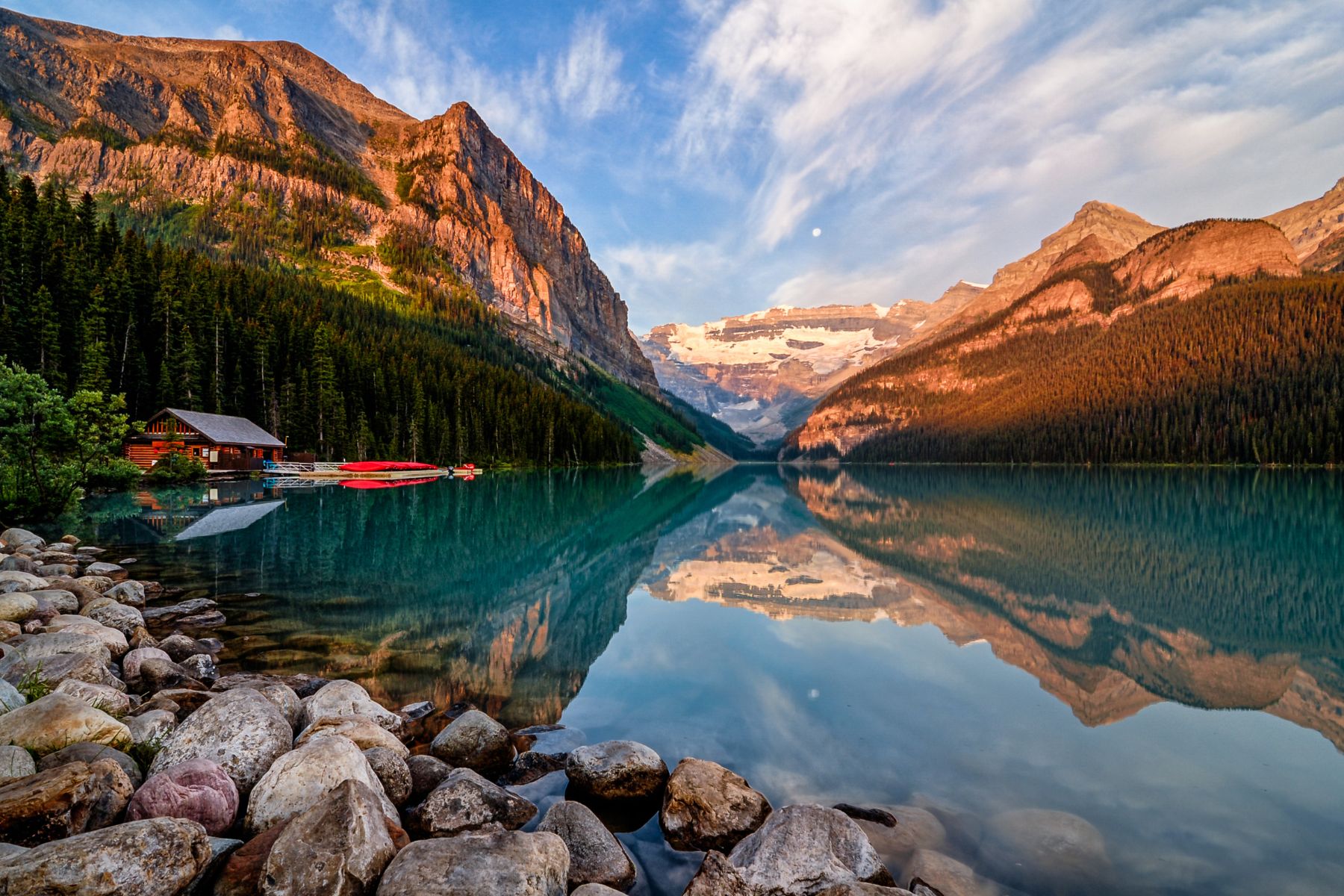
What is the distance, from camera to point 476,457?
354 feet

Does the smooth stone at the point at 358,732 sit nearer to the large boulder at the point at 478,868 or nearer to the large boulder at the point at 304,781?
the large boulder at the point at 304,781

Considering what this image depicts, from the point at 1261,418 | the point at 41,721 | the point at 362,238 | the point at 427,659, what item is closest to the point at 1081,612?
the point at 427,659

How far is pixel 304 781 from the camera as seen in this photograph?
6.72 meters

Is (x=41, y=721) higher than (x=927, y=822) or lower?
higher

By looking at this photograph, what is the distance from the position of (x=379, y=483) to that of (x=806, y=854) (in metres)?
74.4

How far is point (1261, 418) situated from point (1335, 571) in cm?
13579

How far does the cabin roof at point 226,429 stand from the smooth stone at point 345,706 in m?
66.5

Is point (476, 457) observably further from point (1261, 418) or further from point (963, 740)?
point (1261, 418)

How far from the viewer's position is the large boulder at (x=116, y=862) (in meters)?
4.52

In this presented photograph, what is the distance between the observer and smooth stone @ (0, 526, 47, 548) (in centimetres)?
2031

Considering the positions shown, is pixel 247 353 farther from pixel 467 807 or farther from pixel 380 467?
pixel 467 807

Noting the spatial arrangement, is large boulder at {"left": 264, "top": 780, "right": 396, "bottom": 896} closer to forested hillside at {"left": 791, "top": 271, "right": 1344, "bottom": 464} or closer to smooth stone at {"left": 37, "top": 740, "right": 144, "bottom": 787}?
smooth stone at {"left": 37, "top": 740, "right": 144, "bottom": 787}

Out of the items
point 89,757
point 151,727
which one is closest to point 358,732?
point 151,727

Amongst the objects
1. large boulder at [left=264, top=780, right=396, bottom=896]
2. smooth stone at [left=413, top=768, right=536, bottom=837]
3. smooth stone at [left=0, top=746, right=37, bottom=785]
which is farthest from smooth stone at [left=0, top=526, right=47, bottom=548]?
large boulder at [left=264, top=780, right=396, bottom=896]
